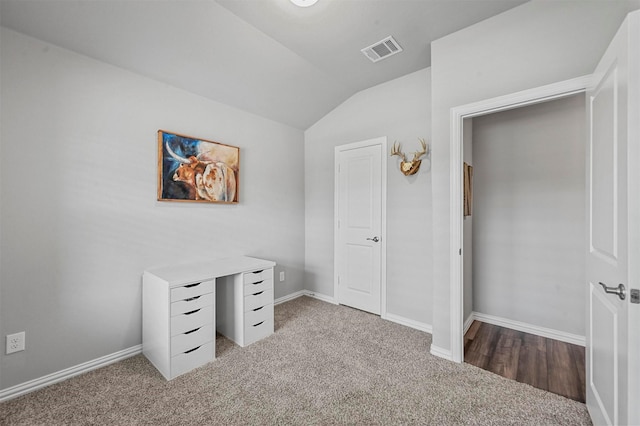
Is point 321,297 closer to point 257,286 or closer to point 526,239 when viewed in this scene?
point 257,286

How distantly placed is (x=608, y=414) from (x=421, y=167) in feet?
6.99

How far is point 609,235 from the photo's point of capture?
1307mm

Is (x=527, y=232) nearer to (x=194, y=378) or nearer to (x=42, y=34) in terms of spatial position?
(x=194, y=378)

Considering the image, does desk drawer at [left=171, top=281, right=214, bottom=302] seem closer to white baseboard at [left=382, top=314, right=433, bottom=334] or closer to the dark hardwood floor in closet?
white baseboard at [left=382, top=314, right=433, bottom=334]

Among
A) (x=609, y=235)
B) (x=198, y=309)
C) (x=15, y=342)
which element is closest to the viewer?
(x=609, y=235)

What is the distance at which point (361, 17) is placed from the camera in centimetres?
215

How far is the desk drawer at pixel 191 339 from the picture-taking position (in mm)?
2029

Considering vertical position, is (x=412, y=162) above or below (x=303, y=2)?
below

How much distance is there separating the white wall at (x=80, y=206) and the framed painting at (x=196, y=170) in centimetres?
9

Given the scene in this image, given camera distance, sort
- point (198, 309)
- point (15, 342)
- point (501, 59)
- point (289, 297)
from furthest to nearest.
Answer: point (289, 297), point (198, 309), point (501, 59), point (15, 342)

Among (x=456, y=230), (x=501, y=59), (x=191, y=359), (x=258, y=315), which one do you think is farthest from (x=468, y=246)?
(x=191, y=359)

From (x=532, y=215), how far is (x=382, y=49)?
7.30 feet

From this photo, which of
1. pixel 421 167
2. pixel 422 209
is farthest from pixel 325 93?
pixel 422 209

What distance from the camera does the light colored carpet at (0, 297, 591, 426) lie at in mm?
1632
